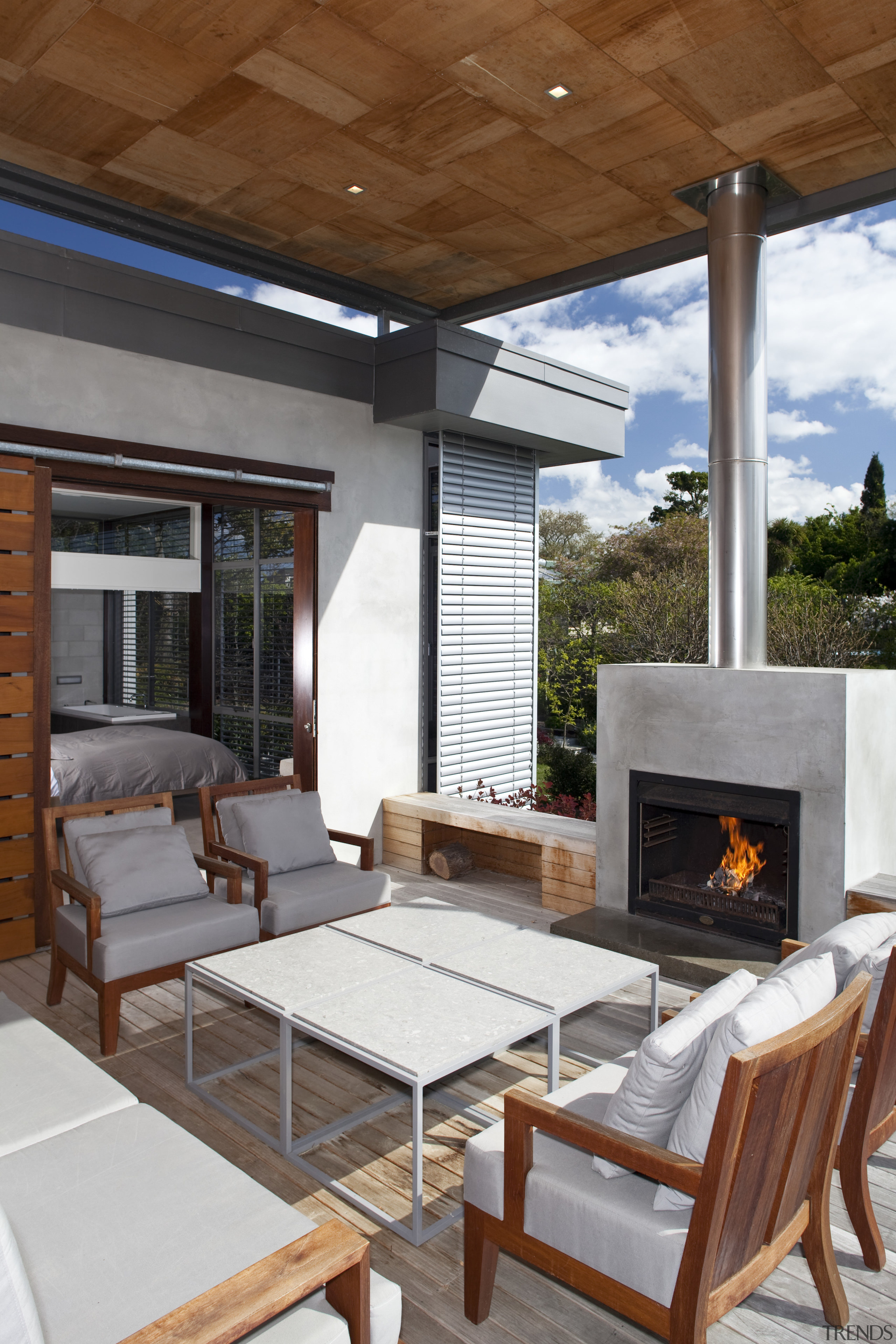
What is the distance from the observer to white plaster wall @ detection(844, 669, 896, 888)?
3975mm

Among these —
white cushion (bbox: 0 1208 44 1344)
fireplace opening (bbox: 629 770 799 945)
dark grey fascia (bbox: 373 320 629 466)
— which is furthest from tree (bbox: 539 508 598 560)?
white cushion (bbox: 0 1208 44 1344)

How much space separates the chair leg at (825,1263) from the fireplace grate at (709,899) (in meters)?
2.20

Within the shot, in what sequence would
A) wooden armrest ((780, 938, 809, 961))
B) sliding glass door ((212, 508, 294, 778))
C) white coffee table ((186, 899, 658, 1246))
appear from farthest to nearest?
sliding glass door ((212, 508, 294, 778)), wooden armrest ((780, 938, 809, 961)), white coffee table ((186, 899, 658, 1246))

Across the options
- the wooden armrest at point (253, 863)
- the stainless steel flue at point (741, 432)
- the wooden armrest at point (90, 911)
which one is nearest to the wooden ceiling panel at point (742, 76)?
the stainless steel flue at point (741, 432)

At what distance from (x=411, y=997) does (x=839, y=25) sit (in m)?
3.79

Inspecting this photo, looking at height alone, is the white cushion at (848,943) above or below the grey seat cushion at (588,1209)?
above

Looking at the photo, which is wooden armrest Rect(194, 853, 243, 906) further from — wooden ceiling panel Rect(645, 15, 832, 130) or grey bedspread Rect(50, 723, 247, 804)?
wooden ceiling panel Rect(645, 15, 832, 130)

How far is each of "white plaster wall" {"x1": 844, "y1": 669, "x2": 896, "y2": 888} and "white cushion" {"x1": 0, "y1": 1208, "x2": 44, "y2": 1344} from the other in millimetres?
3579

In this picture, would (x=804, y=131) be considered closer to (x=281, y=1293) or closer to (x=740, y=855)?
(x=740, y=855)

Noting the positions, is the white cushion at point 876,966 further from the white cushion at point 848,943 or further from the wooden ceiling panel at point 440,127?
the wooden ceiling panel at point 440,127

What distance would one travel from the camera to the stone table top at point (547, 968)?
2.83 meters

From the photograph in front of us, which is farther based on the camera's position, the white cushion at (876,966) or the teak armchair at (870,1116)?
the white cushion at (876,966)

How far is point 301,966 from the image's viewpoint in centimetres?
309

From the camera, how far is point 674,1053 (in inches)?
71.1
